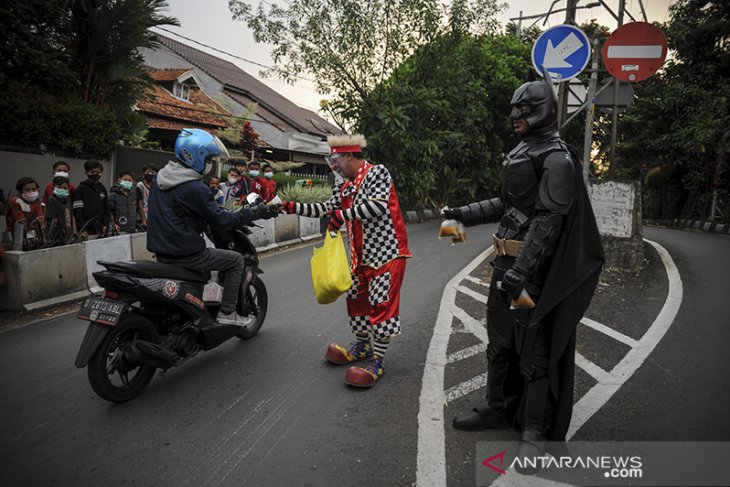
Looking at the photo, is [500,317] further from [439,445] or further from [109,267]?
[109,267]

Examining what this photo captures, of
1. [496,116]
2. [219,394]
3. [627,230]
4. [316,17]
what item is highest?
[316,17]

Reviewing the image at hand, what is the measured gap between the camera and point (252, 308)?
5230 mm

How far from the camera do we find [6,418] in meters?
3.51

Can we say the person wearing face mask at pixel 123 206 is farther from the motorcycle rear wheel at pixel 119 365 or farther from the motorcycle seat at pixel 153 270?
the motorcycle rear wheel at pixel 119 365

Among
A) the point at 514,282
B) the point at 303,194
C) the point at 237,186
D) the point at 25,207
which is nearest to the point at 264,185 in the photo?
the point at 237,186

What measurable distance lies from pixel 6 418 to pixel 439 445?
2934mm

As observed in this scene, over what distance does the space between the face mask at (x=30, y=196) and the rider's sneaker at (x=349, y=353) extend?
5513mm

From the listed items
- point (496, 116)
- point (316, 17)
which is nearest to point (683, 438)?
point (316, 17)

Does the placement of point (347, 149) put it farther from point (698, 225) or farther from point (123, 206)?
point (698, 225)

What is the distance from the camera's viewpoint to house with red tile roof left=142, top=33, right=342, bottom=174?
28188 millimetres

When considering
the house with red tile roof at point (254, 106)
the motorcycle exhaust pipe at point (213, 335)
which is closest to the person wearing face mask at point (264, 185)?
the motorcycle exhaust pipe at point (213, 335)

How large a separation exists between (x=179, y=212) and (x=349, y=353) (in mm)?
1874

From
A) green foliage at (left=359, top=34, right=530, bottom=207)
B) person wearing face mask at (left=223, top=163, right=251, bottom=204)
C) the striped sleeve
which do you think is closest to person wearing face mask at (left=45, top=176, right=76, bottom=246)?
person wearing face mask at (left=223, top=163, right=251, bottom=204)

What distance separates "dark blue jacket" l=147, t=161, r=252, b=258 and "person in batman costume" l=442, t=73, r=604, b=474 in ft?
7.27
